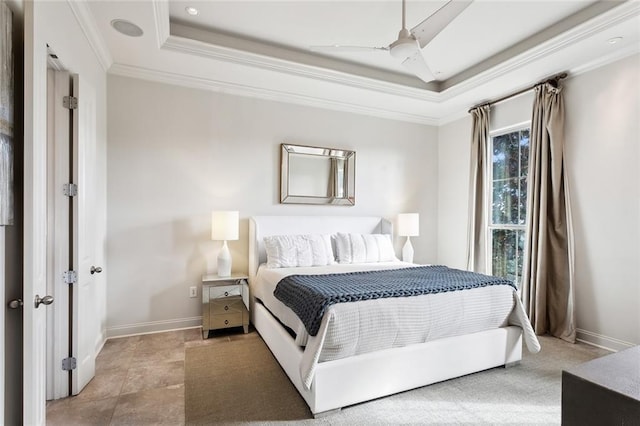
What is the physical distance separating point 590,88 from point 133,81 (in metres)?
4.76

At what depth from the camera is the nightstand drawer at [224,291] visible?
10.8ft

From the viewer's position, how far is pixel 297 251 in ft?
11.7

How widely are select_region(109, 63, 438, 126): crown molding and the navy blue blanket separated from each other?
2427mm

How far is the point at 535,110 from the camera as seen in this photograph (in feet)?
11.8

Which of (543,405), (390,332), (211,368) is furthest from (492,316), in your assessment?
(211,368)

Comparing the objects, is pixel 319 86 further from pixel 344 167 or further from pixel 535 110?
pixel 535 110

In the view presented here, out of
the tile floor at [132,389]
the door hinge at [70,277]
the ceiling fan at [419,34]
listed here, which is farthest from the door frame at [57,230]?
the ceiling fan at [419,34]

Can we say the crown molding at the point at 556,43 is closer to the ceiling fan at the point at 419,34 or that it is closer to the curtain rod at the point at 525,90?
the curtain rod at the point at 525,90

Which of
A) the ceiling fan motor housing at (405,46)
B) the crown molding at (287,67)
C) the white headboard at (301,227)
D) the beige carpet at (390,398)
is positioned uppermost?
the crown molding at (287,67)

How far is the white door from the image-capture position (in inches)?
86.5

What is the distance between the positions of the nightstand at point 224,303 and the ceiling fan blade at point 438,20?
110 inches

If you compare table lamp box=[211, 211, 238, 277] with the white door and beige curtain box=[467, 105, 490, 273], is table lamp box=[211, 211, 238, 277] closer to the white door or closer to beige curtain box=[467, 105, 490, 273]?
the white door

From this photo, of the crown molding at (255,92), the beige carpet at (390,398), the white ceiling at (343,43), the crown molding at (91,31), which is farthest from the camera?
the crown molding at (255,92)

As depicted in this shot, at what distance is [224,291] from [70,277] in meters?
1.43
